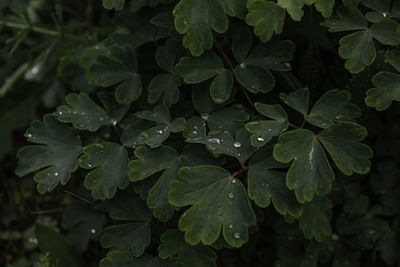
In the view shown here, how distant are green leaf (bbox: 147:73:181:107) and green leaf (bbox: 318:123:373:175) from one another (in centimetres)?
63

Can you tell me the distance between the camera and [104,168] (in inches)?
63.5

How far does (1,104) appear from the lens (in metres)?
2.75

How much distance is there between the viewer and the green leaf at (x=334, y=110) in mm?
1533

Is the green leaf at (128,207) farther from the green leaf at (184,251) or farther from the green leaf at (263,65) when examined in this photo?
the green leaf at (263,65)

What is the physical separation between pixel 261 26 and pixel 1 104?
197 cm

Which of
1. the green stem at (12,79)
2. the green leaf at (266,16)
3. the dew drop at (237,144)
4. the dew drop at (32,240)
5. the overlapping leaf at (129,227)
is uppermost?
the green leaf at (266,16)

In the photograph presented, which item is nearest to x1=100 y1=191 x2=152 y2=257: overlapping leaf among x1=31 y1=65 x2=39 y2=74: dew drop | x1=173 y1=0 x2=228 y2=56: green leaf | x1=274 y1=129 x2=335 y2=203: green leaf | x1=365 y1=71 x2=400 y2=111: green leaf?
x1=274 y1=129 x2=335 y2=203: green leaf

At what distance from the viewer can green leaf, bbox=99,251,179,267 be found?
5.02ft

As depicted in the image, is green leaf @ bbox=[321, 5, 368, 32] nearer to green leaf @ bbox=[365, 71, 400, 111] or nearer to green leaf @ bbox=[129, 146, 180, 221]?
green leaf @ bbox=[365, 71, 400, 111]

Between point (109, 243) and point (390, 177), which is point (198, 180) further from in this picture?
point (390, 177)

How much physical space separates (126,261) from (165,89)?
2.35 feet

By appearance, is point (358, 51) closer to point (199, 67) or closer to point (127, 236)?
point (199, 67)

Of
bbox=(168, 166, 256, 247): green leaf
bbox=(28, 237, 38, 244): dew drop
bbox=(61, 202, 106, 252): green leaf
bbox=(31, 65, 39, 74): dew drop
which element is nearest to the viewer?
bbox=(168, 166, 256, 247): green leaf

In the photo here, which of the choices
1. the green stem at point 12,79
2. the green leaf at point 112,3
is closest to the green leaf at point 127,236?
the green leaf at point 112,3
